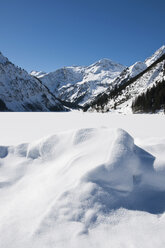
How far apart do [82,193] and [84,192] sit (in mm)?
36

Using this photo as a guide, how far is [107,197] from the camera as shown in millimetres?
2652

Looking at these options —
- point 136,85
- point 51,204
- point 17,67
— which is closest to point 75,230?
point 51,204

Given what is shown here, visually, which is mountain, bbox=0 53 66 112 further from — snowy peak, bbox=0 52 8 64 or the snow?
the snow

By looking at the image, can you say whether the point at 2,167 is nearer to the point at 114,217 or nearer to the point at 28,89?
the point at 114,217

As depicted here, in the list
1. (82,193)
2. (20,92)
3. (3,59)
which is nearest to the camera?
(82,193)

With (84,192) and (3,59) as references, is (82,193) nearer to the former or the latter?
(84,192)

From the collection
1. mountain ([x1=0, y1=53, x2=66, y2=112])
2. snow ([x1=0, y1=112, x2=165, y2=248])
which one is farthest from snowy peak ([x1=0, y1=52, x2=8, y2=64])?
snow ([x1=0, y1=112, x2=165, y2=248])

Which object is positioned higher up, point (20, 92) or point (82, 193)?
point (20, 92)

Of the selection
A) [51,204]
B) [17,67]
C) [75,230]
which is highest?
[17,67]

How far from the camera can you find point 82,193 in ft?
8.70

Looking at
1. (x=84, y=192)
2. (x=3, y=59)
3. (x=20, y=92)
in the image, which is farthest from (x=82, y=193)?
(x=3, y=59)

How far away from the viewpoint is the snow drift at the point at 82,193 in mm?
2221

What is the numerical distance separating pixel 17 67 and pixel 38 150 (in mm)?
160508

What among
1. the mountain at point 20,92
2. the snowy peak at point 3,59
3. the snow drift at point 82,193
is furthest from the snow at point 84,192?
the snowy peak at point 3,59
